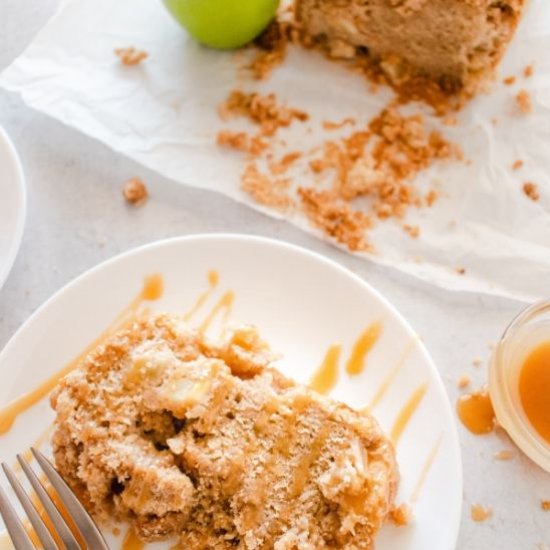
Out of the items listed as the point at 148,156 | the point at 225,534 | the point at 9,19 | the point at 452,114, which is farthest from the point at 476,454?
the point at 9,19

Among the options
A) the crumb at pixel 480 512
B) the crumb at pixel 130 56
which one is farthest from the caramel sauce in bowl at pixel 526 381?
the crumb at pixel 130 56

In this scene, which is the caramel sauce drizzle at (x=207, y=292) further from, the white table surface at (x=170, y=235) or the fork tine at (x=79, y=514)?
the fork tine at (x=79, y=514)

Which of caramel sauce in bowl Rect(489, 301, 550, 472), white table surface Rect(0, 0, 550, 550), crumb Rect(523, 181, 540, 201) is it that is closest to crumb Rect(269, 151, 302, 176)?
white table surface Rect(0, 0, 550, 550)

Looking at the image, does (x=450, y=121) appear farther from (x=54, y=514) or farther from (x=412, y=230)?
(x=54, y=514)

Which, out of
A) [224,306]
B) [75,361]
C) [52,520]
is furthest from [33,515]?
[224,306]

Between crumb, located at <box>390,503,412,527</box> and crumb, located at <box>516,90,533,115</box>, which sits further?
crumb, located at <box>516,90,533,115</box>

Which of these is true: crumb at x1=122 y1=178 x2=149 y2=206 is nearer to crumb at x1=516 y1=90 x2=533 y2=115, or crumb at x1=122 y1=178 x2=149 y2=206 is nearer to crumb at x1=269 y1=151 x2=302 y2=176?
crumb at x1=269 y1=151 x2=302 y2=176
